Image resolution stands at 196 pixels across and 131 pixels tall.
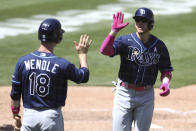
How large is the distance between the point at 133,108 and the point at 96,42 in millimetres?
7552

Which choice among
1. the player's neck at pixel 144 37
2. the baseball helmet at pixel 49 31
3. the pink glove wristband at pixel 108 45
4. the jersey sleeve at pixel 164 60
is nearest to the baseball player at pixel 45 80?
the baseball helmet at pixel 49 31

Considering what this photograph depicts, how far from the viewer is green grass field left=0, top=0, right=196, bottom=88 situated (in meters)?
11.3

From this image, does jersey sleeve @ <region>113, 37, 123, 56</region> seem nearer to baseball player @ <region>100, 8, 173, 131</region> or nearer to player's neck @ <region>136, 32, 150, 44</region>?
baseball player @ <region>100, 8, 173, 131</region>

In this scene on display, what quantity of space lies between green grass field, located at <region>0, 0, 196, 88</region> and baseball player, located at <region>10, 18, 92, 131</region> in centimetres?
593

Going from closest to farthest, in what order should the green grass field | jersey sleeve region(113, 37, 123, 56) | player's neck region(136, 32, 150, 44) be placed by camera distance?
jersey sleeve region(113, 37, 123, 56) < player's neck region(136, 32, 150, 44) < the green grass field

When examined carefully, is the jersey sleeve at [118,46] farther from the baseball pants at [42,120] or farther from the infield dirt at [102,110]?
the infield dirt at [102,110]

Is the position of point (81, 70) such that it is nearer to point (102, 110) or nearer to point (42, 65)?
point (42, 65)

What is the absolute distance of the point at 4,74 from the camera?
36.3 ft

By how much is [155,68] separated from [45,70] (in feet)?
5.30

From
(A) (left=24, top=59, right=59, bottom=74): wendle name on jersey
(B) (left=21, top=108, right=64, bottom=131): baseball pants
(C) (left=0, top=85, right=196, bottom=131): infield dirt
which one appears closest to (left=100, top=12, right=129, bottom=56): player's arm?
(A) (left=24, top=59, right=59, bottom=74): wendle name on jersey

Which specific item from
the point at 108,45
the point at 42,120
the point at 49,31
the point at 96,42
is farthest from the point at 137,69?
the point at 96,42

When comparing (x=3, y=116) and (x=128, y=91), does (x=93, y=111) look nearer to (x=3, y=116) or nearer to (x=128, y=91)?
(x=3, y=116)

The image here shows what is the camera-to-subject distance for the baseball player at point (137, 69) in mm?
5571

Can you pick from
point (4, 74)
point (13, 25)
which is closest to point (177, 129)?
point (4, 74)
